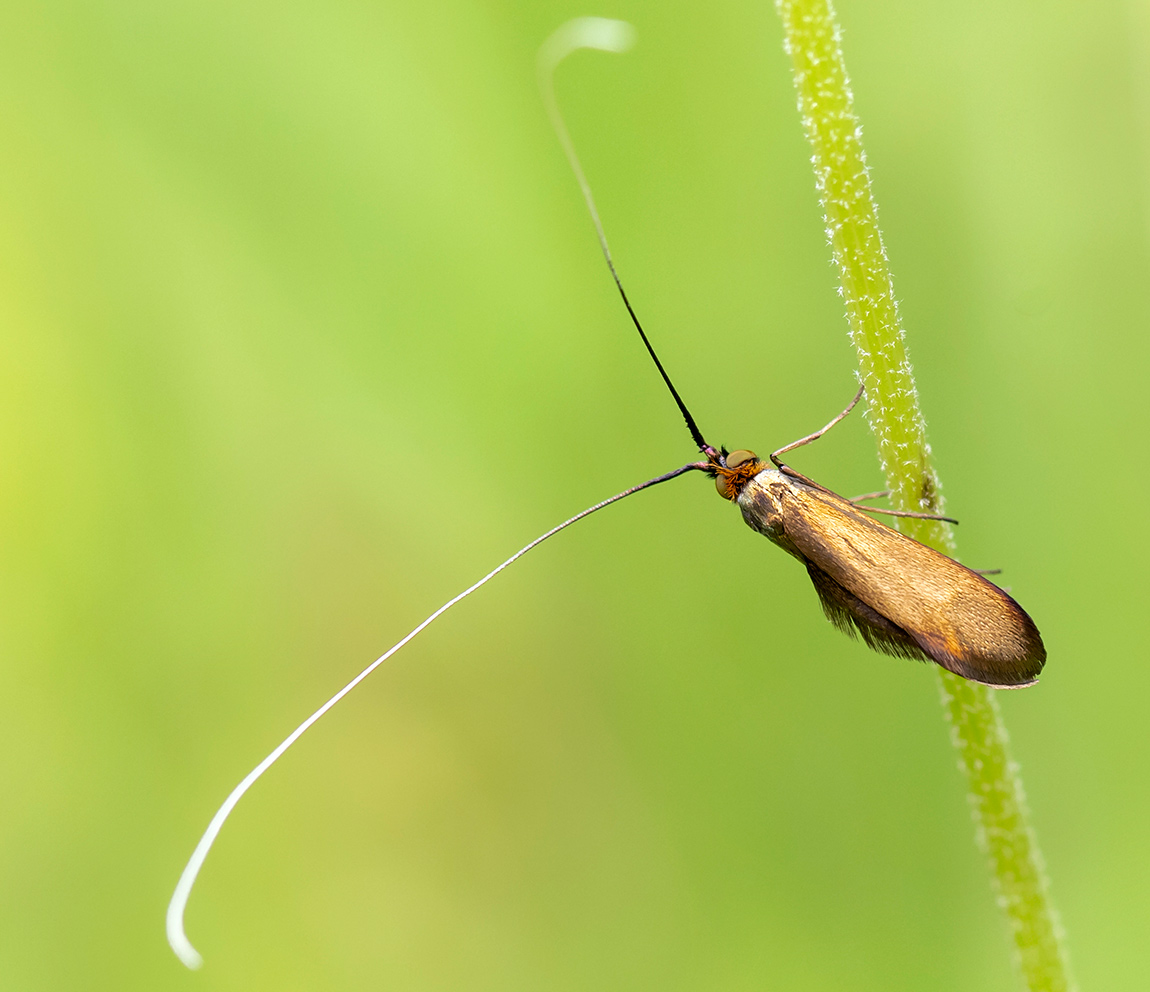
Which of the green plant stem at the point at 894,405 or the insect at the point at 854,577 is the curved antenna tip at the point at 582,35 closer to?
the insect at the point at 854,577

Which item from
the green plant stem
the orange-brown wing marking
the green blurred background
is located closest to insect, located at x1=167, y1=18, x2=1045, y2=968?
the orange-brown wing marking

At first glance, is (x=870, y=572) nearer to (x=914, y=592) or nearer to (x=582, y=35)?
(x=914, y=592)

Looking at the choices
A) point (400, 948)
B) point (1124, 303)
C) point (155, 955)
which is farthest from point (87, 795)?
point (1124, 303)

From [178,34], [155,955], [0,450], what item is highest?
[178,34]

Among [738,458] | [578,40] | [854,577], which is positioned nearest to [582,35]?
[578,40]

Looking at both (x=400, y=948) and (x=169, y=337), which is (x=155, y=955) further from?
(x=169, y=337)

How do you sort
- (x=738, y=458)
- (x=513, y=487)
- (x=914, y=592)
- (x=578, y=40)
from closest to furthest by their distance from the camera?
(x=914, y=592), (x=578, y=40), (x=738, y=458), (x=513, y=487)

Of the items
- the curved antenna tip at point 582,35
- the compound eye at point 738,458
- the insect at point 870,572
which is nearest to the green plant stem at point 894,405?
the insect at point 870,572
